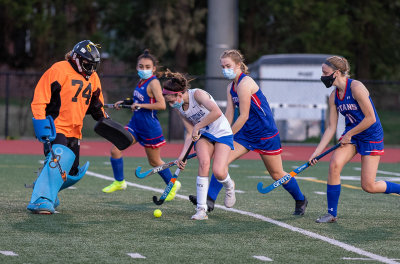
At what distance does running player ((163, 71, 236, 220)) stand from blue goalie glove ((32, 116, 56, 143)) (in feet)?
3.88

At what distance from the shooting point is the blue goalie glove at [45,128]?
25.8ft

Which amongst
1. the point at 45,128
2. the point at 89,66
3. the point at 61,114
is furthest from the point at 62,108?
the point at 89,66

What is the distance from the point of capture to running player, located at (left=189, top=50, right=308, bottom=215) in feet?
27.2

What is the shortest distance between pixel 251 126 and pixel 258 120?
98mm

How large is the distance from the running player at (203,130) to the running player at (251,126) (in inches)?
7.5

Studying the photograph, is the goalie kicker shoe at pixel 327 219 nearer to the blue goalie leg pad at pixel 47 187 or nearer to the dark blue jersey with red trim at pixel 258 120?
the dark blue jersey with red trim at pixel 258 120

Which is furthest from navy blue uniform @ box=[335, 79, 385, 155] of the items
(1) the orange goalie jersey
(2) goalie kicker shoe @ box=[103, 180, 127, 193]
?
(2) goalie kicker shoe @ box=[103, 180, 127, 193]

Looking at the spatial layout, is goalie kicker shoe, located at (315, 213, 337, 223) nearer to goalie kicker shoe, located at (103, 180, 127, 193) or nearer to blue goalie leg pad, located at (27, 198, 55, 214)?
blue goalie leg pad, located at (27, 198, 55, 214)

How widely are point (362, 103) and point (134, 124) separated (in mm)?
3690

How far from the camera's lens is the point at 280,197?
407 inches

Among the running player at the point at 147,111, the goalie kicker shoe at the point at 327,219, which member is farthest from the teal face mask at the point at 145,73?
the goalie kicker shoe at the point at 327,219

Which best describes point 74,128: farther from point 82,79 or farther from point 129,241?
point 129,241

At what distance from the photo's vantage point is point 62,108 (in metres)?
8.21

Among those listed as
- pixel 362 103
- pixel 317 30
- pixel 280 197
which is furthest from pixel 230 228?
pixel 317 30
